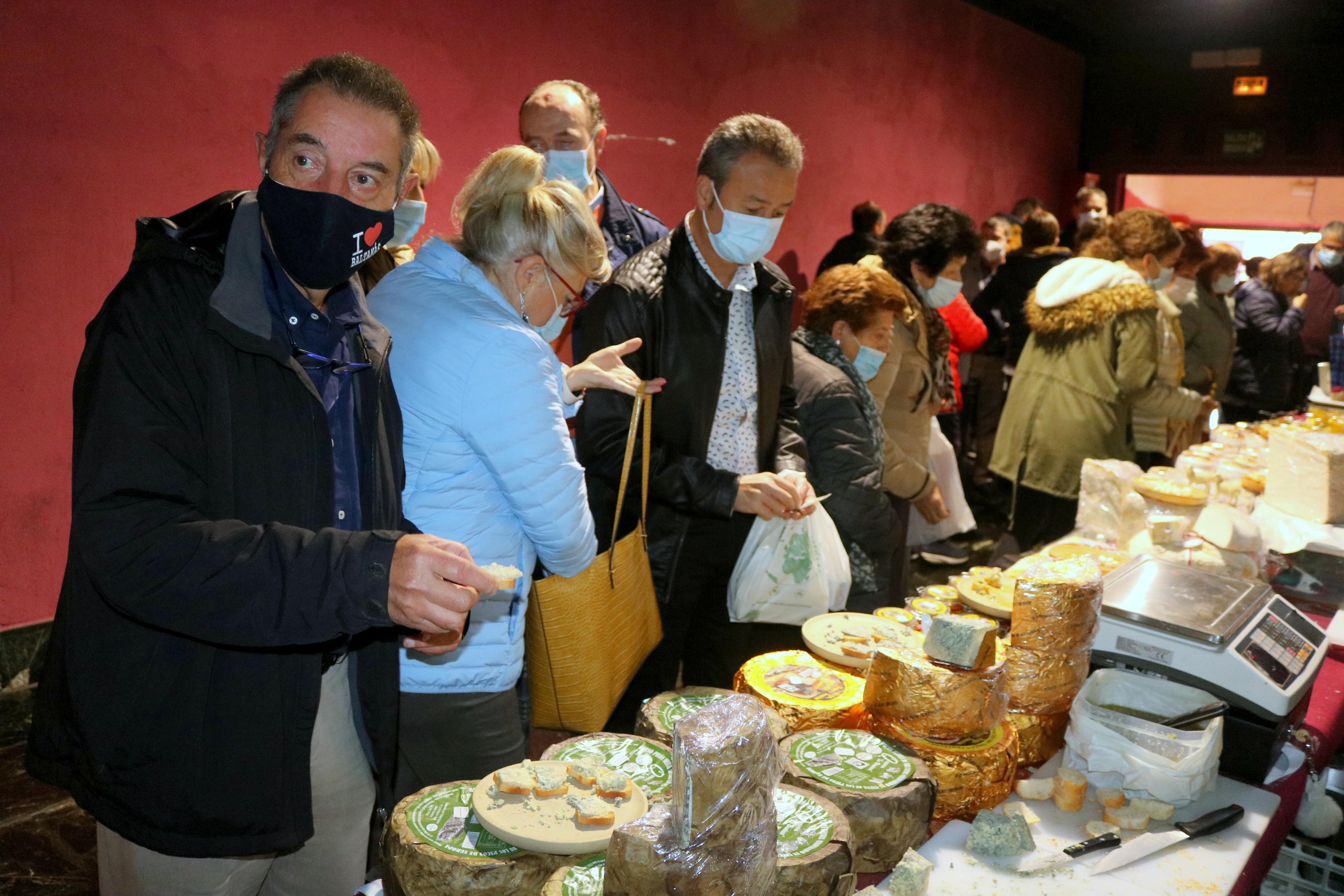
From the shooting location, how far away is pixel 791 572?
2438mm

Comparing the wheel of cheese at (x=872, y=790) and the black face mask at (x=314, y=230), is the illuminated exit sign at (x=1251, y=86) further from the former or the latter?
the black face mask at (x=314, y=230)

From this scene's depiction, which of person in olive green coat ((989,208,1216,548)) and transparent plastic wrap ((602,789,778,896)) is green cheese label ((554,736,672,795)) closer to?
transparent plastic wrap ((602,789,778,896))

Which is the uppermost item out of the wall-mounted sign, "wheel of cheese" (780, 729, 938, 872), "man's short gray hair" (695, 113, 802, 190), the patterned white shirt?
the wall-mounted sign

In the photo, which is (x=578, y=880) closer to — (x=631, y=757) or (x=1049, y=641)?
(x=631, y=757)

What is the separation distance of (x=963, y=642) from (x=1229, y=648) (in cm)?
56

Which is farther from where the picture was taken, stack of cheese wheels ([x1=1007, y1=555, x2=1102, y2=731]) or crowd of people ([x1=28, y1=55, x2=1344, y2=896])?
stack of cheese wheels ([x1=1007, y1=555, x2=1102, y2=731])

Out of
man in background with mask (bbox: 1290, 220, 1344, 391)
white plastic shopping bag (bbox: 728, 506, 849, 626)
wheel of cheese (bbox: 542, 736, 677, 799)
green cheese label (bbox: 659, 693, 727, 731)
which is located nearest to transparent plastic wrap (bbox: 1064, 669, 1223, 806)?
green cheese label (bbox: 659, 693, 727, 731)

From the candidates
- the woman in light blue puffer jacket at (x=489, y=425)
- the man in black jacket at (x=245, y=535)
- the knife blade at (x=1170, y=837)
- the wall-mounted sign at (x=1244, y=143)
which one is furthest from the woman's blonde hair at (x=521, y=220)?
the wall-mounted sign at (x=1244, y=143)

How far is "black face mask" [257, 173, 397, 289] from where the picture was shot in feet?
4.46

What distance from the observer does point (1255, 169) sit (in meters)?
10.3

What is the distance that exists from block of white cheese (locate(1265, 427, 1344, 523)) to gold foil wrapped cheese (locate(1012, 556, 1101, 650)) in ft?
6.12

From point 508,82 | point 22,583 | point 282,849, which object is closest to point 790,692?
point 282,849

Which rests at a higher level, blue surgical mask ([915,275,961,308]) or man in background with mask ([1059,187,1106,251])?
man in background with mask ([1059,187,1106,251])

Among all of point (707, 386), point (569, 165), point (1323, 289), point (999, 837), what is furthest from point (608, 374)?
point (1323, 289)
